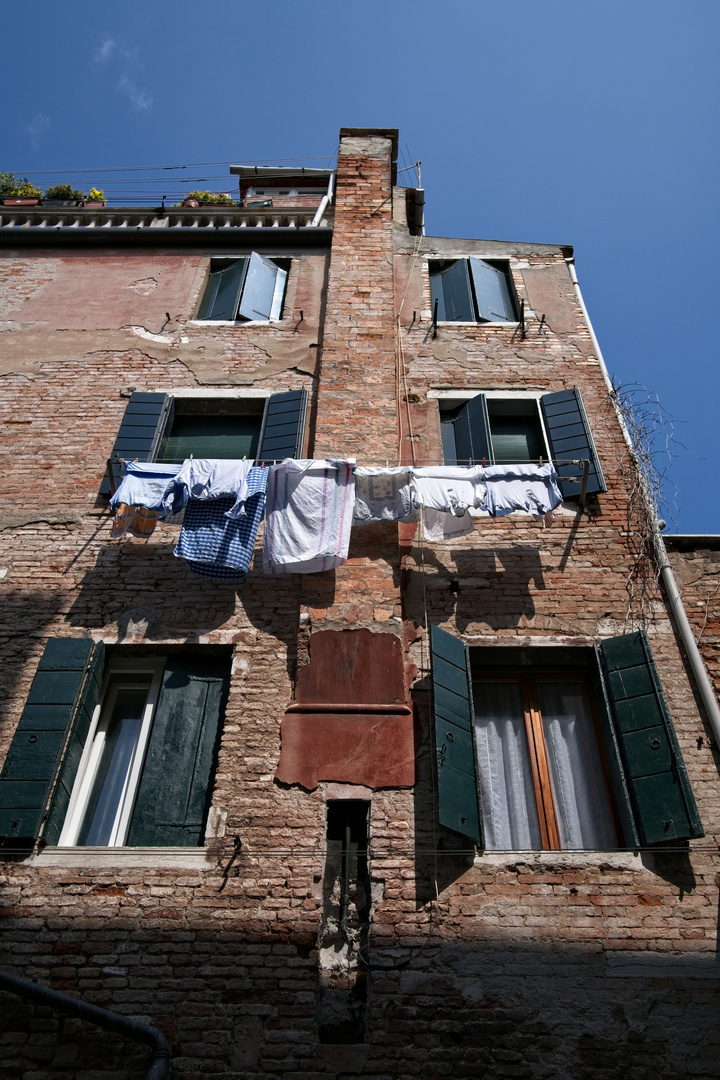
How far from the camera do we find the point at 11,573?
7340mm

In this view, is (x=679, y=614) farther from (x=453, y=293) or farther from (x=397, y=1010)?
(x=453, y=293)

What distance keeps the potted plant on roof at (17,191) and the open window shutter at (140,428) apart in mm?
5326

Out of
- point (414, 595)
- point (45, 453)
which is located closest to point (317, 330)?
point (45, 453)

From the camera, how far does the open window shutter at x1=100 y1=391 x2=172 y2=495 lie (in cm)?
826

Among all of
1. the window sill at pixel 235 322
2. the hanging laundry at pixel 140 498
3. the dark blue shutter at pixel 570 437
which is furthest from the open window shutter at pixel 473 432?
the hanging laundry at pixel 140 498

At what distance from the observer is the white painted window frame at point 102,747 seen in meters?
5.93

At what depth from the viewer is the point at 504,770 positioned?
625 centimetres

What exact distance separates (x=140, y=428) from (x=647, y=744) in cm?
560

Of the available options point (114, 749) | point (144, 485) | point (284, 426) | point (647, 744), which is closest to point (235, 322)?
point (284, 426)

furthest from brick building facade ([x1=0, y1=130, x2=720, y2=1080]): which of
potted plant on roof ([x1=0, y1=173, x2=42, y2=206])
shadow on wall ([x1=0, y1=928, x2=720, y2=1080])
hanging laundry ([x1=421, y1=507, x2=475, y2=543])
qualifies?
potted plant on roof ([x1=0, y1=173, x2=42, y2=206])

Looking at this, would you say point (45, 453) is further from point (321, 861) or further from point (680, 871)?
point (680, 871)

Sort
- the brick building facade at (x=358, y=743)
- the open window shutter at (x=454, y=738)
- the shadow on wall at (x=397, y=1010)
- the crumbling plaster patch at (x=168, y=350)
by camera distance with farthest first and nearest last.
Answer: the crumbling plaster patch at (x=168, y=350) < the open window shutter at (x=454, y=738) < the brick building facade at (x=358, y=743) < the shadow on wall at (x=397, y=1010)

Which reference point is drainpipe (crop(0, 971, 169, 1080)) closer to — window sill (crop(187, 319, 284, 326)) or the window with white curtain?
Result: the window with white curtain

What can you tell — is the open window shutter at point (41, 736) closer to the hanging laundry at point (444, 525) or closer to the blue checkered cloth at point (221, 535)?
the blue checkered cloth at point (221, 535)
